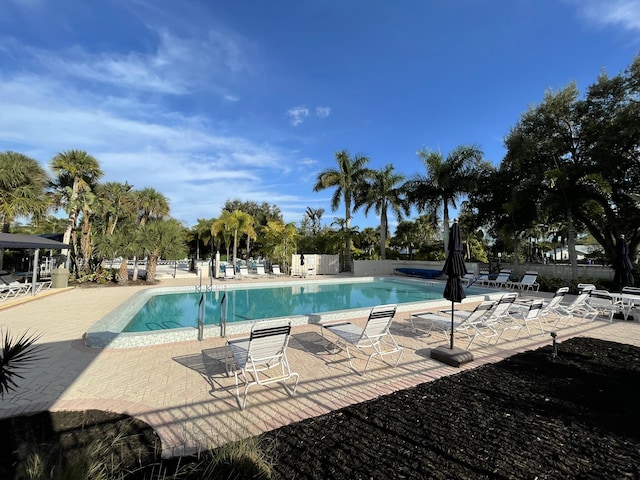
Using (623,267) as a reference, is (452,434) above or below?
below

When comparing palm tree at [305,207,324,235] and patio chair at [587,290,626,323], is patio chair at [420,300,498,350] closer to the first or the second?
patio chair at [587,290,626,323]

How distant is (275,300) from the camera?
1317cm

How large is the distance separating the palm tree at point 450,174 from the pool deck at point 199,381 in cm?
1551

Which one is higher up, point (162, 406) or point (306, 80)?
point (306, 80)

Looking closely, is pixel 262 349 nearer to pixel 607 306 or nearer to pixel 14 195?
pixel 607 306

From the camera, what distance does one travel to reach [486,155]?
21.8 m

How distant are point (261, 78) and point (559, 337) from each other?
1490 centimetres

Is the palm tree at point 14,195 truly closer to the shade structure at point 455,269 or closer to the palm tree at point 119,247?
the palm tree at point 119,247

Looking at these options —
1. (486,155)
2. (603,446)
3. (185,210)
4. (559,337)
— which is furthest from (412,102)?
(185,210)

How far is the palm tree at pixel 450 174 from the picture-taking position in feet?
69.8

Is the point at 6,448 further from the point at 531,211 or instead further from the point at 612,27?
the point at 531,211

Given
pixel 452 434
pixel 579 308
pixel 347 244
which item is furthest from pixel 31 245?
pixel 347 244

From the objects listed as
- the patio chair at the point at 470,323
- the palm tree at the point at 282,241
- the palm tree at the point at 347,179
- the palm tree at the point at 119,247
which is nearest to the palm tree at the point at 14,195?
the palm tree at the point at 119,247

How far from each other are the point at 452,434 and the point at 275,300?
10.7 m
